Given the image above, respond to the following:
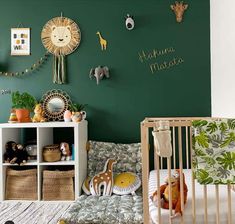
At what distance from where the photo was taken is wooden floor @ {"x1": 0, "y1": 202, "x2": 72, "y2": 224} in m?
2.19

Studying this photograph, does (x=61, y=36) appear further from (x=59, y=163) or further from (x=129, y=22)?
(x=59, y=163)

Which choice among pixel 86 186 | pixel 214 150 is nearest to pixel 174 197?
pixel 214 150

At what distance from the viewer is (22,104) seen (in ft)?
9.09

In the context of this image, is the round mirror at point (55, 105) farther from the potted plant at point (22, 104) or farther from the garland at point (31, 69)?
the garland at point (31, 69)

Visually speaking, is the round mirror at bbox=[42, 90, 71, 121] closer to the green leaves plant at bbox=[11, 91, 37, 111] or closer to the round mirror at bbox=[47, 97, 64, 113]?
the round mirror at bbox=[47, 97, 64, 113]

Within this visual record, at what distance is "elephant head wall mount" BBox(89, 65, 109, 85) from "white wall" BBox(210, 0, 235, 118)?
1.08m

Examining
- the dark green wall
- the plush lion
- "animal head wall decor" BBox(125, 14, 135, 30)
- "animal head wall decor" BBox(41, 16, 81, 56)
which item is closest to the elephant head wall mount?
the dark green wall

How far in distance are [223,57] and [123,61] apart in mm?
988

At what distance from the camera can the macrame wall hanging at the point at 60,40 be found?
Result: 9.78 ft

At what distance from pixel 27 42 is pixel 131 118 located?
4.45ft

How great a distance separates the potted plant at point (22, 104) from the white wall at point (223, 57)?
5.89 feet

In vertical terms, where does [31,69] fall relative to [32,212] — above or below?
above

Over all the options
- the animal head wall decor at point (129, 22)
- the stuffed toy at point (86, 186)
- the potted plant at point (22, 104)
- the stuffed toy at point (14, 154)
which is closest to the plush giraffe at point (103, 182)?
the stuffed toy at point (86, 186)

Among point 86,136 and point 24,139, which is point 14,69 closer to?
point 24,139
